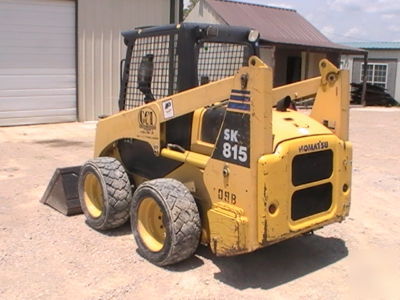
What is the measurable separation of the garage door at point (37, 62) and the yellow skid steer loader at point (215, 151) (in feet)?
28.7

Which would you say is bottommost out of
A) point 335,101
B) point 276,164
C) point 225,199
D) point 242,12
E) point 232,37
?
→ point 225,199

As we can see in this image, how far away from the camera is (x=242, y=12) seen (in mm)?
25422

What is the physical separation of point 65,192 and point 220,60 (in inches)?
93.5

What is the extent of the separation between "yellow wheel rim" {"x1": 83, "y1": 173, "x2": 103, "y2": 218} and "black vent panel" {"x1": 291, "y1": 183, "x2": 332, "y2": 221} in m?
2.21

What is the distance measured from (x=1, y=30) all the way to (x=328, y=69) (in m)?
10.7

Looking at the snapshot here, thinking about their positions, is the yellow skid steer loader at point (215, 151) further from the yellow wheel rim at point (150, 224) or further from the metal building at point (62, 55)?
the metal building at point (62, 55)

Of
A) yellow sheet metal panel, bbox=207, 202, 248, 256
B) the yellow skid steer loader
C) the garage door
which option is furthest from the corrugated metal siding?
yellow sheet metal panel, bbox=207, 202, 248, 256

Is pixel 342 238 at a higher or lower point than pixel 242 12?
lower

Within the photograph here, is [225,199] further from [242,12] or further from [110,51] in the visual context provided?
[242,12]

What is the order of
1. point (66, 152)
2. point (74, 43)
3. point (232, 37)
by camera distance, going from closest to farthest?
point (232, 37), point (66, 152), point (74, 43)

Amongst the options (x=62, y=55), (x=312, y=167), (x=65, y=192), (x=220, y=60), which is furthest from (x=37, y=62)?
(x=312, y=167)

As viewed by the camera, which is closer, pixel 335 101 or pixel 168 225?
pixel 168 225

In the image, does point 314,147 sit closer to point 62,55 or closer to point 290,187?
point 290,187

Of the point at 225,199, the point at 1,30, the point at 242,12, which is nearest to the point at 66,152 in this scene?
the point at 1,30
